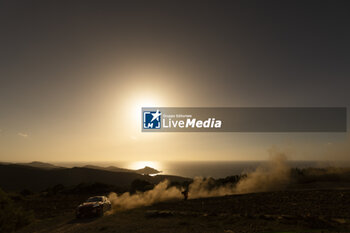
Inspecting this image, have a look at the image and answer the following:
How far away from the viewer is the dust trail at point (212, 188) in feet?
94.8

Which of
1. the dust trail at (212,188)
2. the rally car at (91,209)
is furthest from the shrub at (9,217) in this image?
the dust trail at (212,188)

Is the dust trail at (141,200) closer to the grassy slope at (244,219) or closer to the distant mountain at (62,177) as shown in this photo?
the grassy slope at (244,219)

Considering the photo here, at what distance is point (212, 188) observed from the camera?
39000mm

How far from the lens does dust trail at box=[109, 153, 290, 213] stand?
94.8 feet

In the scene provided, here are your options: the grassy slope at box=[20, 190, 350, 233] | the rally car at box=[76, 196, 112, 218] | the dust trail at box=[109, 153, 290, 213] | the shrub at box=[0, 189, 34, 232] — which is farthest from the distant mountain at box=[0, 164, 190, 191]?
the shrub at box=[0, 189, 34, 232]

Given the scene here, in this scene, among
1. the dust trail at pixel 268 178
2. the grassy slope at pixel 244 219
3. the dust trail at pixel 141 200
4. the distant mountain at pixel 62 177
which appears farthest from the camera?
the distant mountain at pixel 62 177

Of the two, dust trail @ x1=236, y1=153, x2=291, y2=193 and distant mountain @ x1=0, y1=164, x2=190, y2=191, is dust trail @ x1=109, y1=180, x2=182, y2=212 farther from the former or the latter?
distant mountain @ x1=0, y1=164, x2=190, y2=191

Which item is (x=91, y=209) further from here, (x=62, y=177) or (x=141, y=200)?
(x=62, y=177)

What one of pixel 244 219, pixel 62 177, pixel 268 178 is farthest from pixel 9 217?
pixel 62 177

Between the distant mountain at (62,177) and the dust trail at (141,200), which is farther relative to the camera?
the distant mountain at (62,177)

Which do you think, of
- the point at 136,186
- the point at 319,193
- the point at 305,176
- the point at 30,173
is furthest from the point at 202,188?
the point at 30,173

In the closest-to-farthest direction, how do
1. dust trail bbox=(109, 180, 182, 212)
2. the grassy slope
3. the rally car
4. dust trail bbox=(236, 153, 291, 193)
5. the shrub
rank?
the grassy slope, the shrub, the rally car, dust trail bbox=(109, 180, 182, 212), dust trail bbox=(236, 153, 291, 193)

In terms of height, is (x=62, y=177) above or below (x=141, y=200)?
below

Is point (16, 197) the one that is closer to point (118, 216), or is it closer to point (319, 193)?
point (118, 216)
